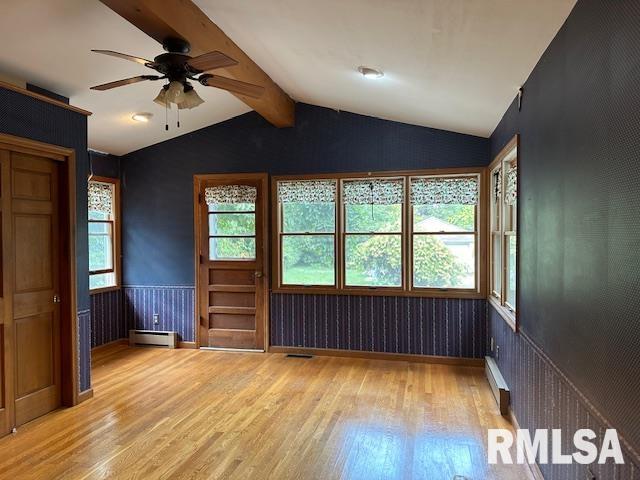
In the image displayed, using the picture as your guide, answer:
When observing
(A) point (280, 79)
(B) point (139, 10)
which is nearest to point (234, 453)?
(B) point (139, 10)

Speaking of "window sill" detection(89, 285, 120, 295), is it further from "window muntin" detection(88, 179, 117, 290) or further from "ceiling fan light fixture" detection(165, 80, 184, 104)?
"ceiling fan light fixture" detection(165, 80, 184, 104)

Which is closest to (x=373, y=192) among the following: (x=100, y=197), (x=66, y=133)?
(x=66, y=133)

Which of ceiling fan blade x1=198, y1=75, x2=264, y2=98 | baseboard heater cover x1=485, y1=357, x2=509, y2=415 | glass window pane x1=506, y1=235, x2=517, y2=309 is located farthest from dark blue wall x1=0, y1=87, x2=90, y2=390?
glass window pane x1=506, y1=235, x2=517, y2=309

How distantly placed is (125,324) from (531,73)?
5457 millimetres

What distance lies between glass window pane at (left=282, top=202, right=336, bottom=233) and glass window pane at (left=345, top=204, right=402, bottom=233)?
0.20 m

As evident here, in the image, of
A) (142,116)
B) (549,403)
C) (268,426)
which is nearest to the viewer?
(549,403)

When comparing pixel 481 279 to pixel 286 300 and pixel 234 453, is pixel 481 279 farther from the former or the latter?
pixel 234 453

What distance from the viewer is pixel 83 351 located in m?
3.80

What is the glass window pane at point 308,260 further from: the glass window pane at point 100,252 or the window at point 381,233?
the glass window pane at point 100,252

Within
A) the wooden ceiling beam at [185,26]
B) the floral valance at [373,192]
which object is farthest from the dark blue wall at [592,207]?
the floral valance at [373,192]

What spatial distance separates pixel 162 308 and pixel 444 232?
367 cm

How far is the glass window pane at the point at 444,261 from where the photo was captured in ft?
15.7

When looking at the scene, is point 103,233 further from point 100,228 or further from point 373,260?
point 373,260

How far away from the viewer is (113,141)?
17.1 feet
